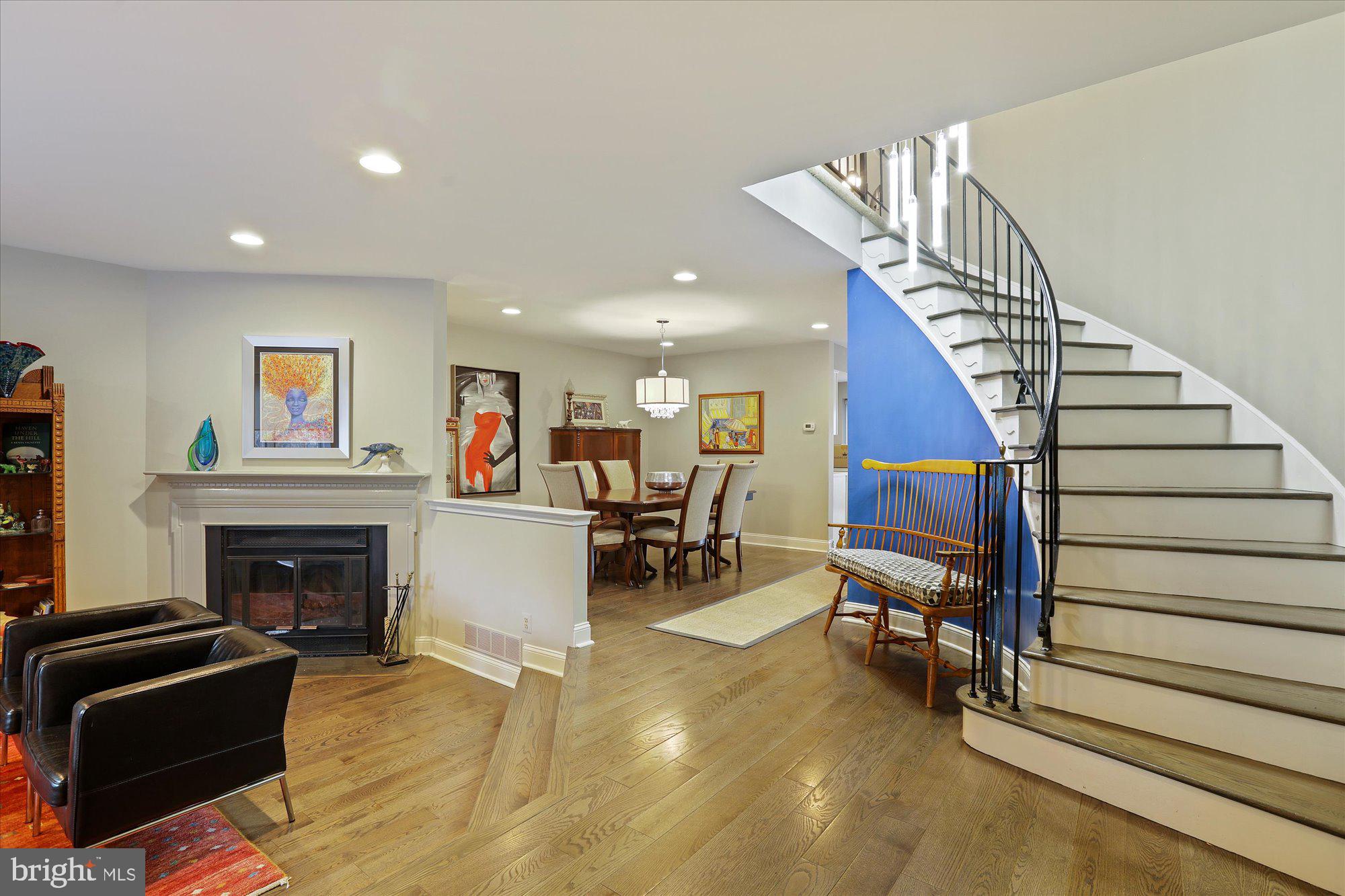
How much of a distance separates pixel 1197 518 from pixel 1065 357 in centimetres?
120

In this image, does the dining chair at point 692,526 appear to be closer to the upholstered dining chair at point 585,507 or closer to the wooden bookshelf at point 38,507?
the upholstered dining chair at point 585,507

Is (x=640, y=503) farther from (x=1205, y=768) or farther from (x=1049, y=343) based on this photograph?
(x=1205, y=768)

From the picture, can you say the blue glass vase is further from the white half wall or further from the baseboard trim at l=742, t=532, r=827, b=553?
the baseboard trim at l=742, t=532, r=827, b=553

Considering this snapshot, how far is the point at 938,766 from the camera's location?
2.20 m

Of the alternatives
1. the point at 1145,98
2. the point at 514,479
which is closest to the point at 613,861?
the point at 1145,98

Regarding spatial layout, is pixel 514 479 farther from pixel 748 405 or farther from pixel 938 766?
pixel 938 766

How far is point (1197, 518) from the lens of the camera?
268 centimetres

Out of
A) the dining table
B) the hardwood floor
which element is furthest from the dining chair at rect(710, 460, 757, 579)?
the hardwood floor

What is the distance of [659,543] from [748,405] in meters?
2.87

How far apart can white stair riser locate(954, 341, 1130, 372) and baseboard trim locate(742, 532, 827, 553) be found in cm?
A: 373

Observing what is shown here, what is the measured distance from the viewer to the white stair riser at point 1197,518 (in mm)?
2576

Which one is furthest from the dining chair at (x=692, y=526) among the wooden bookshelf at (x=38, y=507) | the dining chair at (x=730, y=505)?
the wooden bookshelf at (x=38, y=507)

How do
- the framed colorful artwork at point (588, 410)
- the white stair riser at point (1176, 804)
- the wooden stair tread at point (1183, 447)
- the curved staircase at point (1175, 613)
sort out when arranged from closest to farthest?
the white stair riser at point (1176, 804), the curved staircase at point (1175, 613), the wooden stair tread at point (1183, 447), the framed colorful artwork at point (588, 410)

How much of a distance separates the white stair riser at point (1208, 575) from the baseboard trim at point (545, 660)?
2.47 metres
